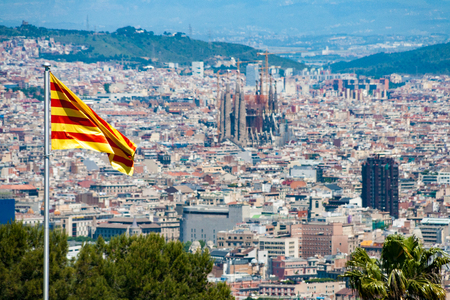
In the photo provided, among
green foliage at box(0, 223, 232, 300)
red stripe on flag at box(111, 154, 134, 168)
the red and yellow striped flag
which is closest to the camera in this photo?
the red and yellow striped flag

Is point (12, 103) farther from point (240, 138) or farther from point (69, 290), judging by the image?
point (69, 290)

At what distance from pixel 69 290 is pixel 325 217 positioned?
49.5 m

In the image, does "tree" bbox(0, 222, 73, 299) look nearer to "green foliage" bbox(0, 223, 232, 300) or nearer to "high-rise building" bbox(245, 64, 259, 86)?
"green foliage" bbox(0, 223, 232, 300)

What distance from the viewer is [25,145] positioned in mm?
103312

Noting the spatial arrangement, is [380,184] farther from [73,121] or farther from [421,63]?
[421,63]

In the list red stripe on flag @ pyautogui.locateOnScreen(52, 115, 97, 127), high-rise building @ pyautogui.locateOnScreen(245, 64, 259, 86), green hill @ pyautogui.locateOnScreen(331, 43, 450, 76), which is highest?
green hill @ pyautogui.locateOnScreen(331, 43, 450, 76)

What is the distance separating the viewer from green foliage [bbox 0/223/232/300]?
43.9 ft

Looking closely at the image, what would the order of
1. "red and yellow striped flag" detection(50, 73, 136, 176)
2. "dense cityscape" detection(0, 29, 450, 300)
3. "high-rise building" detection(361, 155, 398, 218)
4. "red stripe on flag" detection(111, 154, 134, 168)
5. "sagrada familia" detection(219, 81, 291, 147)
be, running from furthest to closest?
"sagrada familia" detection(219, 81, 291, 147) → "high-rise building" detection(361, 155, 398, 218) → "dense cityscape" detection(0, 29, 450, 300) → "red stripe on flag" detection(111, 154, 134, 168) → "red and yellow striped flag" detection(50, 73, 136, 176)

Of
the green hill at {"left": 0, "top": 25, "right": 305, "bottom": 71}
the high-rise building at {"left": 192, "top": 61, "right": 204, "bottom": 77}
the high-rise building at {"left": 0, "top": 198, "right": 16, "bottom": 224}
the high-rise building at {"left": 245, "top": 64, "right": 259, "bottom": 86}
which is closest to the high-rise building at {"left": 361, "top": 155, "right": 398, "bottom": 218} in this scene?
the high-rise building at {"left": 0, "top": 198, "right": 16, "bottom": 224}

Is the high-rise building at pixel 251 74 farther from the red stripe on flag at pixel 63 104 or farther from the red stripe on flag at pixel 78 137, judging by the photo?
the red stripe on flag at pixel 63 104

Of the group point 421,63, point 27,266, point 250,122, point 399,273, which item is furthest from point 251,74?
point 399,273

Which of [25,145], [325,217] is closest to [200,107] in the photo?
[25,145]

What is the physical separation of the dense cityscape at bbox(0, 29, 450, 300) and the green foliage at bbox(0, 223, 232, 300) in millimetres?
842

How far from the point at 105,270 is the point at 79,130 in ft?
14.1
